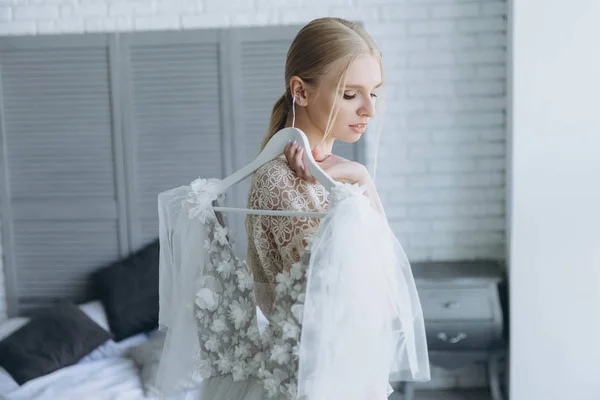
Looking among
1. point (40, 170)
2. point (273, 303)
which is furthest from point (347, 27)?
point (40, 170)

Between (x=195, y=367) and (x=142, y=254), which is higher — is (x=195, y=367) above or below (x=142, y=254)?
above

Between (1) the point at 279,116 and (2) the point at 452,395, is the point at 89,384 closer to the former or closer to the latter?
(1) the point at 279,116

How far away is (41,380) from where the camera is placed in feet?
9.08

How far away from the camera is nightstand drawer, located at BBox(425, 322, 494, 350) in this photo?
3.13 metres

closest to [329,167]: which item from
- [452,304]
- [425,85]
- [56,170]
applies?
[452,304]

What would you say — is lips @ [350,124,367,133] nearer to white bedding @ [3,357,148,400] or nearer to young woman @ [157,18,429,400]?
young woman @ [157,18,429,400]

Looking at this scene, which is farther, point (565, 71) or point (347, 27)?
point (565, 71)

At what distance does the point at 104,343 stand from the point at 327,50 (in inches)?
91.8

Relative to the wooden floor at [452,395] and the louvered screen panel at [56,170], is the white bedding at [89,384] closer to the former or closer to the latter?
the louvered screen panel at [56,170]

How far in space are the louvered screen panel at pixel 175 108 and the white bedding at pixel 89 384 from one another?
850mm

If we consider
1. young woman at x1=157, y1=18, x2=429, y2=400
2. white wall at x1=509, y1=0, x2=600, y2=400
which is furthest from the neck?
white wall at x1=509, y1=0, x2=600, y2=400

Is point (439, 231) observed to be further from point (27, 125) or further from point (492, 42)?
point (27, 125)

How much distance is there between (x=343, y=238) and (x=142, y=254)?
8.03 ft

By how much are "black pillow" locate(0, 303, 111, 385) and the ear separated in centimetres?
212
